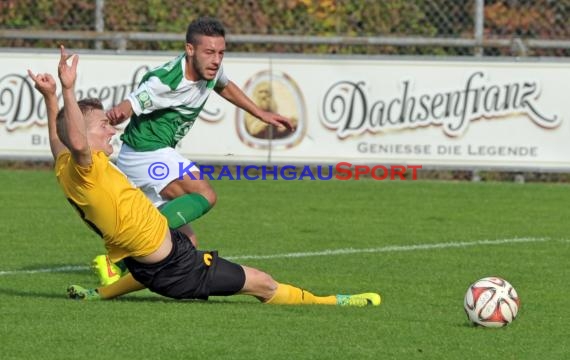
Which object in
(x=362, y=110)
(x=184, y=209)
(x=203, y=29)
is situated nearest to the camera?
(x=184, y=209)

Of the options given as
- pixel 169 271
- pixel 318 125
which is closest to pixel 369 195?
pixel 318 125

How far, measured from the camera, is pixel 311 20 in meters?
17.5

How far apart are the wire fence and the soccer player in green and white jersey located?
7405mm

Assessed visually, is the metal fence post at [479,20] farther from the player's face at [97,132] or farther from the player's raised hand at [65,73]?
the player's raised hand at [65,73]

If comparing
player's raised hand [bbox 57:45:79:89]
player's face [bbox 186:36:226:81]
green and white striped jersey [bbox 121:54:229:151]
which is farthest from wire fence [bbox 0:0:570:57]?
player's raised hand [bbox 57:45:79:89]

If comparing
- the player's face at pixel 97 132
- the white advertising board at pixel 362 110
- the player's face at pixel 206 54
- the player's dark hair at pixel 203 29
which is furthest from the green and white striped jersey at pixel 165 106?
the white advertising board at pixel 362 110

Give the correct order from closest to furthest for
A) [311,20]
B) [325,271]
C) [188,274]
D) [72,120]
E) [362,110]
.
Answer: [72,120] < [188,274] < [325,271] < [362,110] < [311,20]

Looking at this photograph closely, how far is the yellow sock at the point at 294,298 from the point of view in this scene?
26.7 feet

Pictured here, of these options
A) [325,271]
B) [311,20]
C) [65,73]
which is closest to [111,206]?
[65,73]

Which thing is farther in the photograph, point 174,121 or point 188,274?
point 174,121

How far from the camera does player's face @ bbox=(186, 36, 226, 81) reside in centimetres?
936

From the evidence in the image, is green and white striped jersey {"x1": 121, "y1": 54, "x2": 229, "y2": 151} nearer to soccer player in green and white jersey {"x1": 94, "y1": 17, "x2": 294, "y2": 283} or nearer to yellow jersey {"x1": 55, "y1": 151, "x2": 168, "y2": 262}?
soccer player in green and white jersey {"x1": 94, "y1": 17, "x2": 294, "y2": 283}

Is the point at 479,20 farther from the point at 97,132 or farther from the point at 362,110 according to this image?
the point at 97,132

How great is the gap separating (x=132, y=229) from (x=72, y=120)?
817 millimetres
